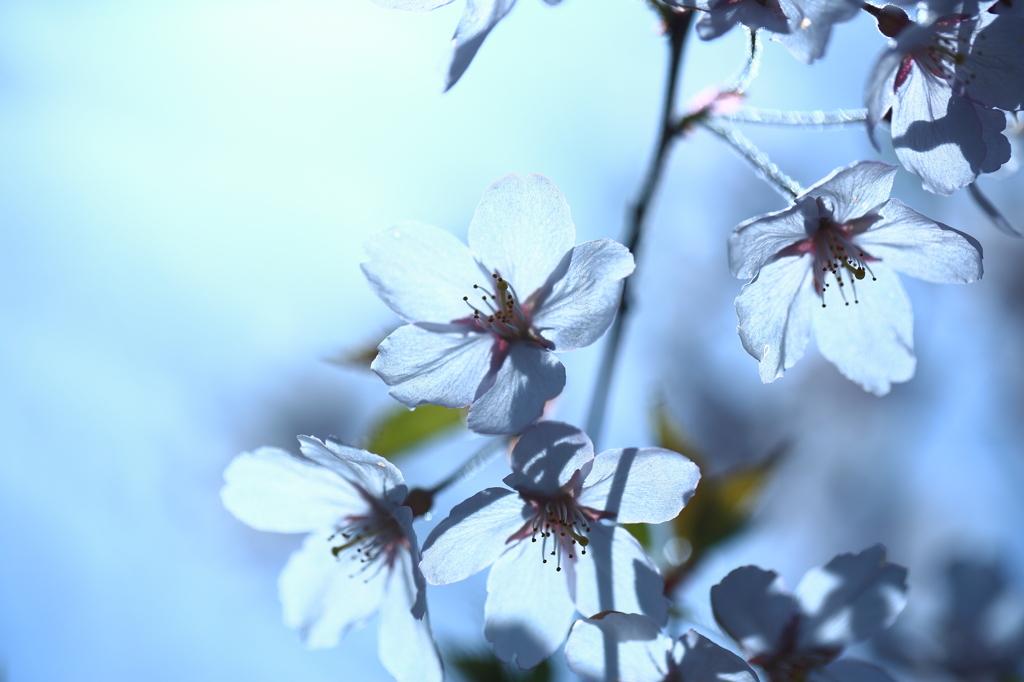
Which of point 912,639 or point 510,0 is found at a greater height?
point 510,0

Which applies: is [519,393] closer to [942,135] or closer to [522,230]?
[522,230]

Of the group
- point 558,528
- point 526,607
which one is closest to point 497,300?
point 558,528

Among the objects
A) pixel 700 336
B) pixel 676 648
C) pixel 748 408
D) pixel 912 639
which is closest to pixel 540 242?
pixel 676 648

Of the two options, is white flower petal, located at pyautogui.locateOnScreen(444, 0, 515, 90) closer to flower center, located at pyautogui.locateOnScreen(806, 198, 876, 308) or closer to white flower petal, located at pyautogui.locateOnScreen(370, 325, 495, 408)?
white flower petal, located at pyautogui.locateOnScreen(370, 325, 495, 408)

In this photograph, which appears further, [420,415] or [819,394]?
[819,394]

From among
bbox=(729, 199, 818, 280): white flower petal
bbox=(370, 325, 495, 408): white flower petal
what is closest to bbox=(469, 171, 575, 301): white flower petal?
bbox=(370, 325, 495, 408): white flower petal

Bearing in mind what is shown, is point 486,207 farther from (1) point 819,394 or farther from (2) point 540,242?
(1) point 819,394
